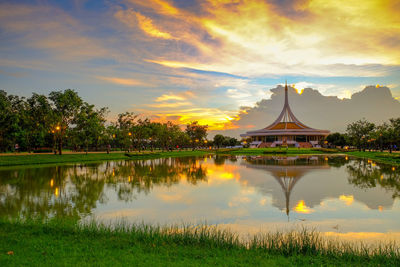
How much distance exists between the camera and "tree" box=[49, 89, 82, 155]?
132ft

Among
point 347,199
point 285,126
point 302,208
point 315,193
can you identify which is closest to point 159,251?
point 302,208

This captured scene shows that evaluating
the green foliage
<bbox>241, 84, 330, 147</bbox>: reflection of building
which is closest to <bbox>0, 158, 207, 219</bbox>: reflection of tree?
the green foliage

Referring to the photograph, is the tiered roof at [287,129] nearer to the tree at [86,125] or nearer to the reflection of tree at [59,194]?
the tree at [86,125]

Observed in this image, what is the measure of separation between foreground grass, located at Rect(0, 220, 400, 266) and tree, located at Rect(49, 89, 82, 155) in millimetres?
36066

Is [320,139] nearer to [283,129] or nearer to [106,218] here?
[283,129]

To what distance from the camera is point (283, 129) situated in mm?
107625

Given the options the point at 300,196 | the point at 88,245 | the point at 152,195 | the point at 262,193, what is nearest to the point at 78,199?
the point at 152,195

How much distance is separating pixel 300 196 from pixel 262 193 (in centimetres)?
189

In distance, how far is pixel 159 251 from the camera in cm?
650

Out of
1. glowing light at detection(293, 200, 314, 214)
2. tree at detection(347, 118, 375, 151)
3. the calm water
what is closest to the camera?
the calm water

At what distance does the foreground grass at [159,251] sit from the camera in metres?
5.88

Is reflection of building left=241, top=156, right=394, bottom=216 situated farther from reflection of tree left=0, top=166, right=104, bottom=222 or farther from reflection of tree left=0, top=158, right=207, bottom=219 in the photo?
reflection of tree left=0, top=166, right=104, bottom=222

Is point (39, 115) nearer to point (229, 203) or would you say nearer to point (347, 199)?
point (229, 203)

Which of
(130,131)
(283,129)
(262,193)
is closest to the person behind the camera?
(262,193)
